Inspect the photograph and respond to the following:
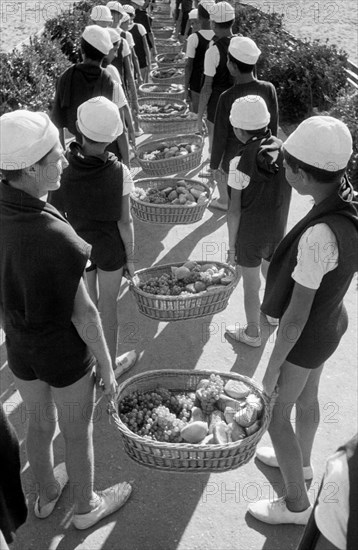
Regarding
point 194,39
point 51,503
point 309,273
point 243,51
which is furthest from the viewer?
point 194,39

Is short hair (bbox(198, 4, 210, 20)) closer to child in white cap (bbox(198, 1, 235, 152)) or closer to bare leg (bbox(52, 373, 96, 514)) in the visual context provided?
child in white cap (bbox(198, 1, 235, 152))

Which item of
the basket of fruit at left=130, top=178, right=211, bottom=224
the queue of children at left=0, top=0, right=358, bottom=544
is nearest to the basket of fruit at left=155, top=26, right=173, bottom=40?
the basket of fruit at left=130, top=178, right=211, bottom=224

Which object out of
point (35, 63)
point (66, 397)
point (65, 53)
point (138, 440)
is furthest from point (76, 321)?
point (65, 53)

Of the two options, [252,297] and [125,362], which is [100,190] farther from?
[252,297]

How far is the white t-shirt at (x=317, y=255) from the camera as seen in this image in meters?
2.74

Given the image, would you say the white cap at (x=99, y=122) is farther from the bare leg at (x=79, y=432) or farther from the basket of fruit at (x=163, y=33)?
the basket of fruit at (x=163, y=33)

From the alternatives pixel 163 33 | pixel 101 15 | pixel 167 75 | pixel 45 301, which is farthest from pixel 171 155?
pixel 163 33

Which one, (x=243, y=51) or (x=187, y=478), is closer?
(x=187, y=478)

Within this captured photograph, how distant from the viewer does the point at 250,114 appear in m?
4.37

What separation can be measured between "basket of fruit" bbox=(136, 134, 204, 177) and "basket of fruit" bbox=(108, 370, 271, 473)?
3346mm

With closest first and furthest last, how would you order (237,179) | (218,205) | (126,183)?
(126,183), (237,179), (218,205)

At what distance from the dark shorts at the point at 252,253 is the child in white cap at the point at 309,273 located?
Answer: 1.39 m

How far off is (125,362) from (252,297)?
1.08 meters

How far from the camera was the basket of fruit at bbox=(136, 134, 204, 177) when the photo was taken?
6738 millimetres
